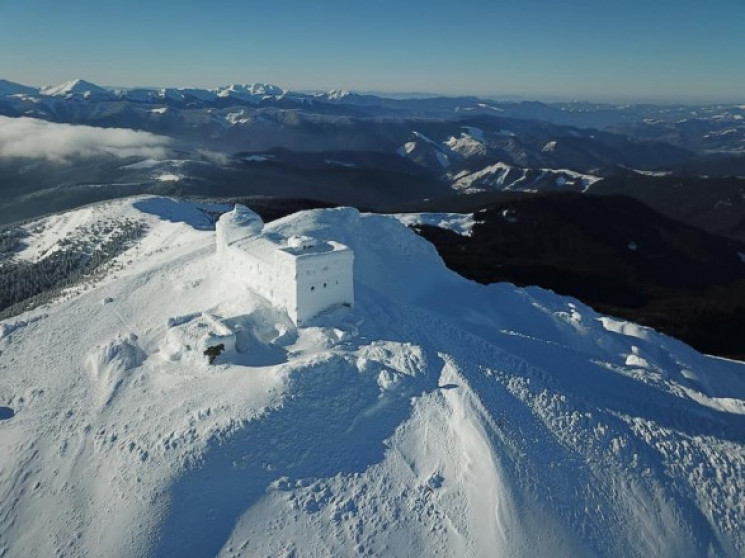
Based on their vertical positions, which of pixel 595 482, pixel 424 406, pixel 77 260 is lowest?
pixel 77 260

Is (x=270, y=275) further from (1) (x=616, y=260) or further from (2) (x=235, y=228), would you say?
(1) (x=616, y=260)

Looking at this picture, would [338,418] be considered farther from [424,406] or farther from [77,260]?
[77,260]

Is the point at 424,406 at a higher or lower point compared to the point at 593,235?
higher

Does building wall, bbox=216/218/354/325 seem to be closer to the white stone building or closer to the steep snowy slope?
the white stone building

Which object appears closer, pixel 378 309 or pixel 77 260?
pixel 378 309

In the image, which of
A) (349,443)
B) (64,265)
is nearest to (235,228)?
(349,443)

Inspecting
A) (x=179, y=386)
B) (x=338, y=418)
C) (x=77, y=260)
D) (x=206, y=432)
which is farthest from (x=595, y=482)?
(x=77, y=260)
